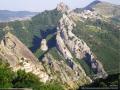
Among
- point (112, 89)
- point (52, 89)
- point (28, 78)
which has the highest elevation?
point (112, 89)

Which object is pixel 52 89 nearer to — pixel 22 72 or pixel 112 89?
pixel 22 72

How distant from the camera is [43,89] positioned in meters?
172

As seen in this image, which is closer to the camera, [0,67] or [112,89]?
[112,89]

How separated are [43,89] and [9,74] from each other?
70.6 ft

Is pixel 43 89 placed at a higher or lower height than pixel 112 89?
lower

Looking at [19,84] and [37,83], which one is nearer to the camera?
[19,84]

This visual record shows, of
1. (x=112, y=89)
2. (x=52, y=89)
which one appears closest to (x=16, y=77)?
(x=52, y=89)

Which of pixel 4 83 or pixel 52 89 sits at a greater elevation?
pixel 4 83

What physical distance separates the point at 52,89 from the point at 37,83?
19.8 metres

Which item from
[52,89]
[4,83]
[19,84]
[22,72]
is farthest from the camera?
[52,89]

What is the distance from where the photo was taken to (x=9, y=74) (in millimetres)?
155375

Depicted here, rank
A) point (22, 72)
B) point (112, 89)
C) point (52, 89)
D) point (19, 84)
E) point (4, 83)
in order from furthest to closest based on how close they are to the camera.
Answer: point (52, 89) → point (22, 72) → point (19, 84) → point (4, 83) → point (112, 89)

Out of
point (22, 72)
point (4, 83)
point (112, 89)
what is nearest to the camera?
point (112, 89)

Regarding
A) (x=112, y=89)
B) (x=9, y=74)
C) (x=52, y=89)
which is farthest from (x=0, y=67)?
(x=112, y=89)
